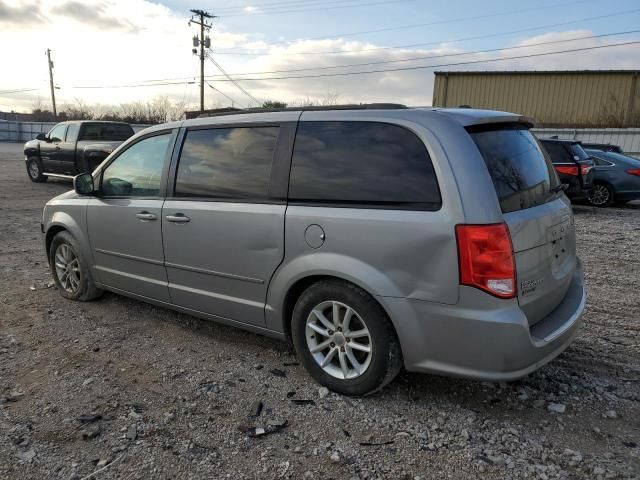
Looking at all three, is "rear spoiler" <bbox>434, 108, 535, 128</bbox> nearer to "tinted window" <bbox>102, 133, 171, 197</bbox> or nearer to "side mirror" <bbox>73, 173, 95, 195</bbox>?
"tinted window" <bbox>102, 133, 171, 197</bbox>

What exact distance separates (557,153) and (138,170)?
31.6ft

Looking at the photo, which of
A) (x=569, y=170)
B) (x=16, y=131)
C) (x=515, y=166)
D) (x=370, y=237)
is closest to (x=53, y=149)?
(x=569, y=170)

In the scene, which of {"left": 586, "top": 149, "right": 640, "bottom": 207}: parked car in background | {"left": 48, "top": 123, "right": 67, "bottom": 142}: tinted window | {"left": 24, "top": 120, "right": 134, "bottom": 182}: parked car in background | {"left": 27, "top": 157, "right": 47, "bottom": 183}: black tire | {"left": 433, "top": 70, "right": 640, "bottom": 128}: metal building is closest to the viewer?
{"left": 586, "top": 149, "right": 640, "bottom": 207}: parked car in background

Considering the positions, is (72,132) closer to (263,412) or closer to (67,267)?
(67,267)

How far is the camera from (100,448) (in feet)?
8.78

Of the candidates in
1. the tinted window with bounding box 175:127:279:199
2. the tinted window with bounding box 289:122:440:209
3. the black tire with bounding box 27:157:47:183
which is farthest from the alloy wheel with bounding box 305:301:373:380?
the black tire with bounding box 27:157:47:183

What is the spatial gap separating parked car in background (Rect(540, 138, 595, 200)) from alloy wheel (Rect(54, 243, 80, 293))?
9630 mm

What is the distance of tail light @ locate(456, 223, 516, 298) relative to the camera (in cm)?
259

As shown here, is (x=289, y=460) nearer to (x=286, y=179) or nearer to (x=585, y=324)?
(x=286, y=179)

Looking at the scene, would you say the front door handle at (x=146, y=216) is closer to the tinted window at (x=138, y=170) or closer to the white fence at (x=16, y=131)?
the tinted window at (x=138, y=170)

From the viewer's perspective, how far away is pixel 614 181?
12328mm

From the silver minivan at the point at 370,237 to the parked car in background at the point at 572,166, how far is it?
8326 millimetres

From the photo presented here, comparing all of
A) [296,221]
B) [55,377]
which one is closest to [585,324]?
[296,221]

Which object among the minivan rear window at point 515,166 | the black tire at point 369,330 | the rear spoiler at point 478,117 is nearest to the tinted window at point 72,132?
the black tire at point 369,330
